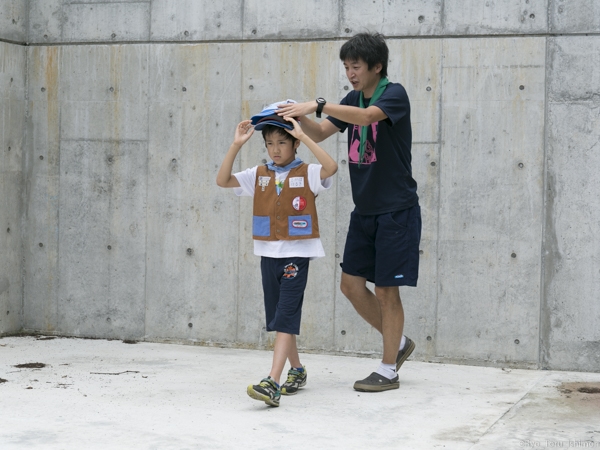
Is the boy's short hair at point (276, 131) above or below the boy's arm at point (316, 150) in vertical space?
above

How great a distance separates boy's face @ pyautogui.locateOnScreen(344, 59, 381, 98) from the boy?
0.43 metres

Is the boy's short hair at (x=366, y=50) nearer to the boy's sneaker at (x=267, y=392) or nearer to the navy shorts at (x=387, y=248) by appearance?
the navy shorts at (x=387, y=248)

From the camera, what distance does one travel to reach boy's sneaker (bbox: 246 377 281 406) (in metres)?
3.91

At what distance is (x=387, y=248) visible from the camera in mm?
4465

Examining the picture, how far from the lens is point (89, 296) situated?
5957mm

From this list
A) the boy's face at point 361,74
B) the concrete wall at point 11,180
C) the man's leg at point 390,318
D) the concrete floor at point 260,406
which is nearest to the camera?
the concrete floor at point 260,406


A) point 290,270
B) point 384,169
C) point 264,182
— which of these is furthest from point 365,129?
point 290,270

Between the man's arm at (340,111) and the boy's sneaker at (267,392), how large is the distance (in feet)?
4.03

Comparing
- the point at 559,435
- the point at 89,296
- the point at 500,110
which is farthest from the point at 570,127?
the point at 89,296

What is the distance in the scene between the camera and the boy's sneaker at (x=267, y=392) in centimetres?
391

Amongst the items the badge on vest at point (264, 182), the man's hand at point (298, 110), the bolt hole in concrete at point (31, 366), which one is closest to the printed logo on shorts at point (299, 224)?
the badge on vest at point (264, 182)

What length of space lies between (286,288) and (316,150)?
0.66m

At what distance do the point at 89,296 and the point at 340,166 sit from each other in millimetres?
1882

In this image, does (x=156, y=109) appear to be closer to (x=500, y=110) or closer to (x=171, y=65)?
(x=171, y=65)
